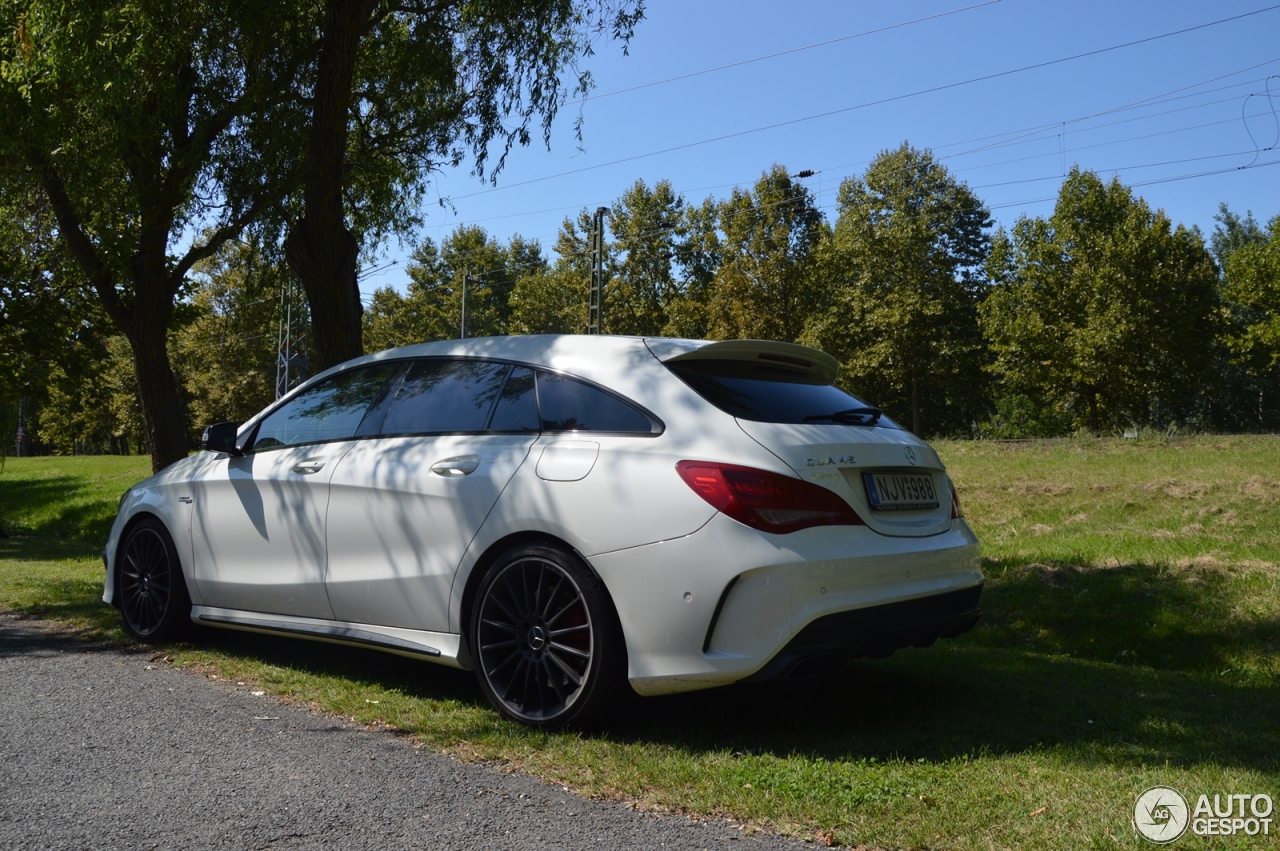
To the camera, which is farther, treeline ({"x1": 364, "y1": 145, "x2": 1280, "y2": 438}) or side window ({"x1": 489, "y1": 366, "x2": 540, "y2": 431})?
treeline ({"x1": 364, "y1": 145, "x2": 1280, "y2": 438})

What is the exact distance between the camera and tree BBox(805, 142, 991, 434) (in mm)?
45344

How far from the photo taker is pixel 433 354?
215 inches

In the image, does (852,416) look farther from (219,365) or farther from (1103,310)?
(219,365)

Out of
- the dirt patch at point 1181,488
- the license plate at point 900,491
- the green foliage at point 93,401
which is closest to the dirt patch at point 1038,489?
the dirt patch at point 1181,488

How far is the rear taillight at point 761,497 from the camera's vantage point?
391 cm

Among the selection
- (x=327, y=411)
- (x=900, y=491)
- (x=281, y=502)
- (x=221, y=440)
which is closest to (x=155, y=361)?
(x=221, y=440)

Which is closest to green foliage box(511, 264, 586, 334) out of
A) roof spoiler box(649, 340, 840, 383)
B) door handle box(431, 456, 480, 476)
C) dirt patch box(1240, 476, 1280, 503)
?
dirt patch box(1240, 476, 1280, 503)

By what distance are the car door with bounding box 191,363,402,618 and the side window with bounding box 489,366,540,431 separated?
0.89m

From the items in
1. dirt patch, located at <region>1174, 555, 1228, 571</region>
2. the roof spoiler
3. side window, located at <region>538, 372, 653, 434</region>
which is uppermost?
the roof spoiler

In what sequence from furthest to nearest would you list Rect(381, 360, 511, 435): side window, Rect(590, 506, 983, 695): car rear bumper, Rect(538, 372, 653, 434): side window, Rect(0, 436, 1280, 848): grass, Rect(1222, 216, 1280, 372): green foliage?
Rect(1222, 216, 1280, 372): green foliage → Rect(381, 360, 511, 435): side window → Rect(538, 372, 653, 434): side window → Rect(590, 506, 983, 695): car rear bumper → Rect(0, 436, 1280, 848): grass

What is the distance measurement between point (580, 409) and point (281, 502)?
198 centimetres

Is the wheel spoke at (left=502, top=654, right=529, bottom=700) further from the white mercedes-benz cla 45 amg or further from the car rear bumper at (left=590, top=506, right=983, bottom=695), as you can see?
the car rear bumper at (left=590, top=506, right=983, bottom=695)

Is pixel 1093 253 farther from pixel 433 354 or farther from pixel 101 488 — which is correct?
pixel 433 354

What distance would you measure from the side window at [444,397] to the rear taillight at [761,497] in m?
1.35
